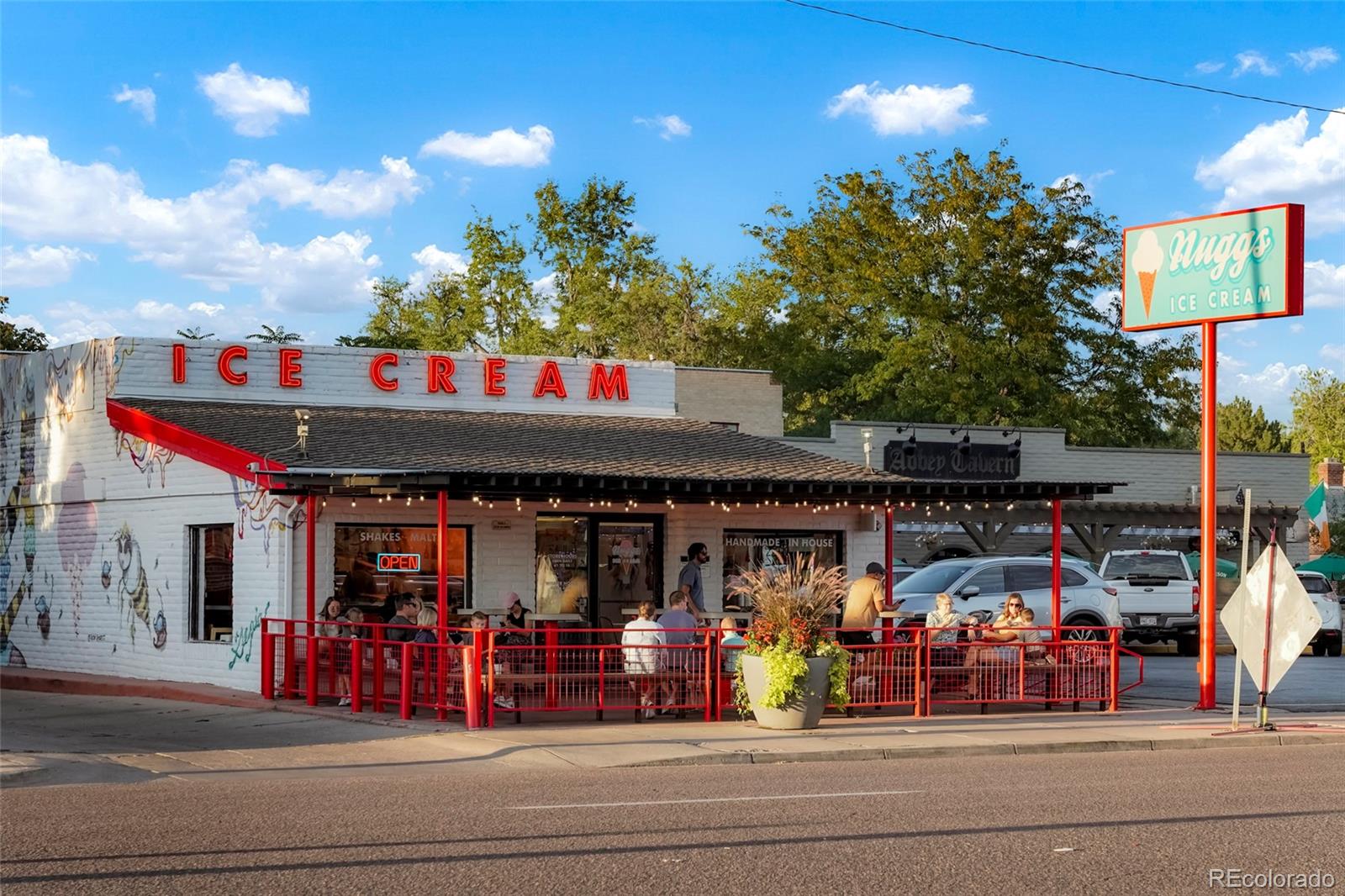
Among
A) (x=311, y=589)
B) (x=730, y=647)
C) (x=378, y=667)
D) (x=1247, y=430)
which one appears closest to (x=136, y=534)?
(x=311, y=589)

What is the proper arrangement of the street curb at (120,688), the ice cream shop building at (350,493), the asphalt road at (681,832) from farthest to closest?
the ice cream shop building at (350,493) < the street curb at (120,688) < the asphalt road at (681,832)

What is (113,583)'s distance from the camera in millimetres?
23359

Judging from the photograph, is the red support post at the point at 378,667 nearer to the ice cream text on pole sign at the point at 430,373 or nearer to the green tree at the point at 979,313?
the ice cream text on pole sign at the point at 430,373

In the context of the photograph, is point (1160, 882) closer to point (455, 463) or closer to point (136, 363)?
point (455, 463)

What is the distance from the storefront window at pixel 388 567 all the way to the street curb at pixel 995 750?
720 centimetres

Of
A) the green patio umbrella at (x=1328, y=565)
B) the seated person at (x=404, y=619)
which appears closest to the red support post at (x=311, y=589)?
the seated person at (x=404, y=619)

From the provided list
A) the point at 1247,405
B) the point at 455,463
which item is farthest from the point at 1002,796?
the point at 1247,405

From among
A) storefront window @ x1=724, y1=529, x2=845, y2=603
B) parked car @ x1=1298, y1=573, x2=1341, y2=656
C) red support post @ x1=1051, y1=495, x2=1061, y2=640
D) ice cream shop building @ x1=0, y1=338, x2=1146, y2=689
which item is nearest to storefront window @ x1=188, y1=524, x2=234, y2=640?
ice cream shop building @ x1=0, y1=338, x2=1146, y2=689

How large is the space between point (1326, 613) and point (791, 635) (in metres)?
19.6

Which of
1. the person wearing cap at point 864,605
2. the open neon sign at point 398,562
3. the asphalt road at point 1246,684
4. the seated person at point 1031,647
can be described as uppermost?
the open neon sign at point 398,562

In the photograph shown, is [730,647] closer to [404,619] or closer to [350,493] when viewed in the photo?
[404,619]

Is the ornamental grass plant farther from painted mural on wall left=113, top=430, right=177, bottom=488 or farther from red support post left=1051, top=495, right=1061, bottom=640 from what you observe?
painted mural on wall left=113, top=430, right=177, bottom=488

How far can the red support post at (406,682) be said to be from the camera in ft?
56.6

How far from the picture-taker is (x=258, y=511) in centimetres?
2036
